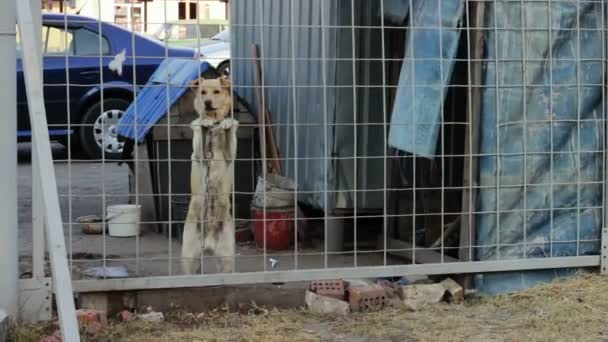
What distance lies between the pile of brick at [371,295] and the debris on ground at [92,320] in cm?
119

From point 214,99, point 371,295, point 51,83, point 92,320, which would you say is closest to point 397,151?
point 371,295

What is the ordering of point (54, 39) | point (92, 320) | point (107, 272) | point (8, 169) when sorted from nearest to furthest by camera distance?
point (8, 169) → point (92, 320) → point (107, 272) → point (54, 39)

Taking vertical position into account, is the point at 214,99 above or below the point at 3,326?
above

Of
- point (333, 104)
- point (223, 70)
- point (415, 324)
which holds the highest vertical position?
point (223, 70)

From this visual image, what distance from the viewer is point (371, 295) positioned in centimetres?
475

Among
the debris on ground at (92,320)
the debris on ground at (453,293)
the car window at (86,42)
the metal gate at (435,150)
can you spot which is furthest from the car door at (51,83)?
the debris on ground at (453,293)

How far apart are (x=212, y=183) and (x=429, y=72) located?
1497mm

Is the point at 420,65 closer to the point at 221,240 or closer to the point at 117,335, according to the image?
the point at 221,240

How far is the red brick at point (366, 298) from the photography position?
472cm

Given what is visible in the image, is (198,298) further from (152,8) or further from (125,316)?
(152,8)

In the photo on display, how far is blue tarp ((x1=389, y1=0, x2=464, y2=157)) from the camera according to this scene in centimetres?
496

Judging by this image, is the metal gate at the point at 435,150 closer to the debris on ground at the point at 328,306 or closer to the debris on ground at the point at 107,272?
the debris on ground at the point at 107,272

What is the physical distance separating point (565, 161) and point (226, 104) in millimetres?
2159

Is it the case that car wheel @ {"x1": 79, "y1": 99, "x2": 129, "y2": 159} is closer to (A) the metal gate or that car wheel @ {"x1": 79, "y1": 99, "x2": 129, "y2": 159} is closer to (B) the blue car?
(B) the blue car
